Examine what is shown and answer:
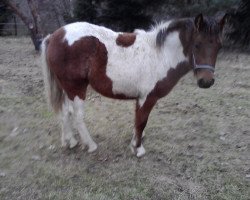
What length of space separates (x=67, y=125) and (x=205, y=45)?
1.84 meters

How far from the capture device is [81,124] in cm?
406

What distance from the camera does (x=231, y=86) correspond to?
6.64 m

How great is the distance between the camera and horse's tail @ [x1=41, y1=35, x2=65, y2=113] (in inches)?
161

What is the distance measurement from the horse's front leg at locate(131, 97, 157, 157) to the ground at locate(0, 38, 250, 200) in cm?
11

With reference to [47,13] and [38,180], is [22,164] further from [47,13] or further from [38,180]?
[47,13]

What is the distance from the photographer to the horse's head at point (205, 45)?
11.1 feet

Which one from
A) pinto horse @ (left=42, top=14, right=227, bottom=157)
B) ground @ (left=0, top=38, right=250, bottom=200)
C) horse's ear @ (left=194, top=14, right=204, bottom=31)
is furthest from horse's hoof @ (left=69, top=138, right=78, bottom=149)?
horse's ear @ (left=194, top=14, right=204, bottom=31)

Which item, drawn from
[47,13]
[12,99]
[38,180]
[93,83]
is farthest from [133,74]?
[47,13]

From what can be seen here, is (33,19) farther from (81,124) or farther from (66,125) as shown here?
(81,124)

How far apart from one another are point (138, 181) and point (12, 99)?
3282 millimetres

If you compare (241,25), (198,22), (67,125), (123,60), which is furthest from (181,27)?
(241,25)

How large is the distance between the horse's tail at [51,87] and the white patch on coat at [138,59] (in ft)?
1.48

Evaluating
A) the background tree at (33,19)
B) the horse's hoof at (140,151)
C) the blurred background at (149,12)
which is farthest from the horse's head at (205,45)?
the background tree at (33,19)

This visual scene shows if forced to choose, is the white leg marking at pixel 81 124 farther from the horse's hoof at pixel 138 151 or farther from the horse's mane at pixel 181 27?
the horse's mane at pixel 181 27
